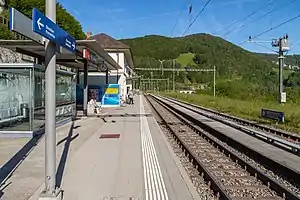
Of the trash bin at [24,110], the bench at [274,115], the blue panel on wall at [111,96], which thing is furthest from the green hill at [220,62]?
the trash bin at [24,110]

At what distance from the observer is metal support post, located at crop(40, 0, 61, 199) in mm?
5730

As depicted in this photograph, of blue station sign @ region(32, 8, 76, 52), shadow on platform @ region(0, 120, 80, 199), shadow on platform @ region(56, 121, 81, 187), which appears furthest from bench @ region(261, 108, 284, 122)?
blue station sign @ region(32, 8, 76, 52)

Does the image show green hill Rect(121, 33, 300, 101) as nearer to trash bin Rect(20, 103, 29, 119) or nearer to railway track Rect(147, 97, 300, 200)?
trash bin Rect(20, 103, 29, 119)

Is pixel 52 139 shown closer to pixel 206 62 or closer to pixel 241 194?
pixel 241 194

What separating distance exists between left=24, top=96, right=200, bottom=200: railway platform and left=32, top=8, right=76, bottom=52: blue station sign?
2517mm

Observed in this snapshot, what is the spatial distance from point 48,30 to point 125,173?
408cm

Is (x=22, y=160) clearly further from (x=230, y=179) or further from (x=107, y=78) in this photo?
(x=107, y=78)

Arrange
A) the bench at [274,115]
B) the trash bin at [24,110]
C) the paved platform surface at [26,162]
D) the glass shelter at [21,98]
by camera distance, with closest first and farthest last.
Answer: the paved platform surface at [26,162], the glass shelter at [21,98], the trash bin at [24,110], the bench at [274,115]

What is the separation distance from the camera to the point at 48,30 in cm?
527

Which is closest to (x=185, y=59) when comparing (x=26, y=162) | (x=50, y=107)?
(x=26, y=162)

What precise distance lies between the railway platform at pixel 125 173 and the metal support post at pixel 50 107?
1.99 feet

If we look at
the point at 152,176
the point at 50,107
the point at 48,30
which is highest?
the point at 48,30

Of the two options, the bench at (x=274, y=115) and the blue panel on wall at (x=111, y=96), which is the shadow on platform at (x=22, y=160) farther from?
the blue panel on wall at (x=111, y=96)

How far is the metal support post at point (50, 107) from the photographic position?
18.8 feet
